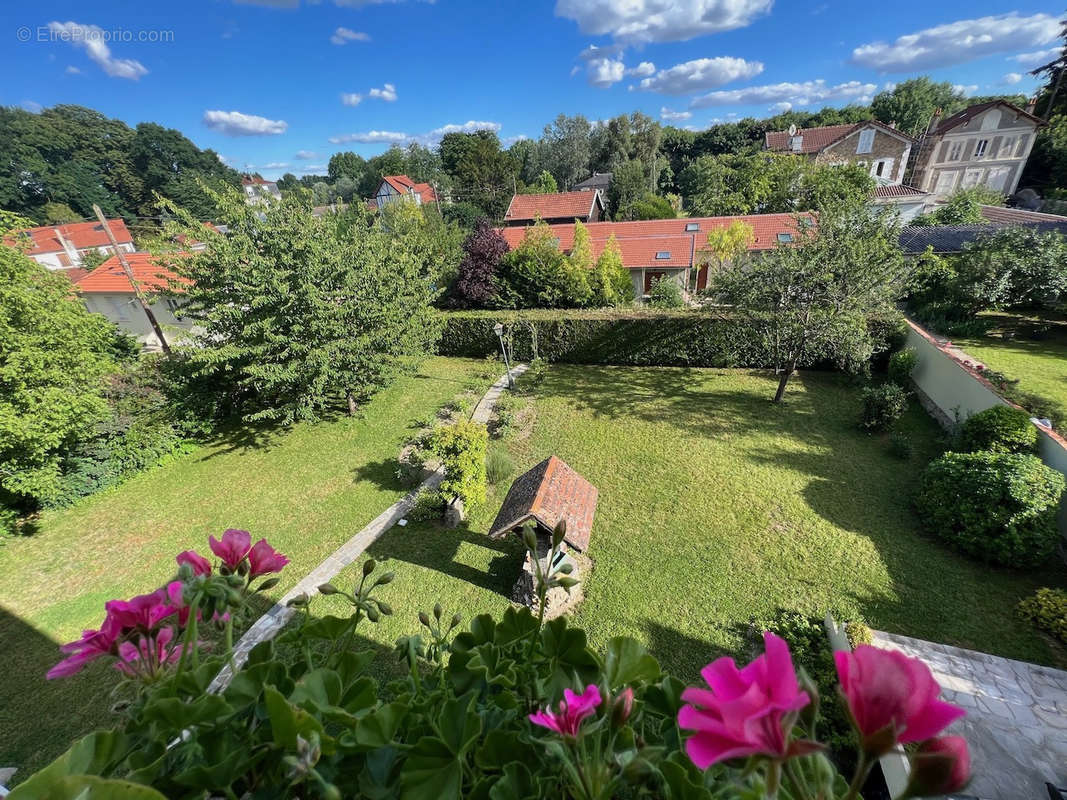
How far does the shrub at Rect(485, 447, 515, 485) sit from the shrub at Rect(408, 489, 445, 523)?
3.98 ft

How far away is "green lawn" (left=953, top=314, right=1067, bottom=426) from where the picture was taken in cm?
830

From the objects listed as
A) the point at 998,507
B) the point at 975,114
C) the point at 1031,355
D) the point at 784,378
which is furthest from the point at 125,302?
the point at 975,114

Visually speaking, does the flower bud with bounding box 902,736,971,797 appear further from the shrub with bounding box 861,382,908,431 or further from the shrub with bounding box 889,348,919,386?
the shrub with bounding box 889,348,919,386

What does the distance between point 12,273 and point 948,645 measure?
553 inches

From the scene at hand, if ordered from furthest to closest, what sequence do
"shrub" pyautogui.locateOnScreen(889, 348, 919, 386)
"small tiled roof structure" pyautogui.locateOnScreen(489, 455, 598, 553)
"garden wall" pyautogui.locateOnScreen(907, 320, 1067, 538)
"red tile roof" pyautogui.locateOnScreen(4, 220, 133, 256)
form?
"red tile roof" pyautogui.locateOnScreen(4, 220, 133, 256), "shrub" pyautogui.locateOnScreen(889, 348, 919, 386), "garden wall" pyautogui.locateOnScreen(907, 320, 1067, 538), "small tiled roof structure" pyautogui.locateOnScreen(489, 455, 598, 553)

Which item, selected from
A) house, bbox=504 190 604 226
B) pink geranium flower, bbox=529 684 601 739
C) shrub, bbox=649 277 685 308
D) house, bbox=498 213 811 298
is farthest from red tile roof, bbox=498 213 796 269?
pink geranium flower, bbox=529 684 601 739

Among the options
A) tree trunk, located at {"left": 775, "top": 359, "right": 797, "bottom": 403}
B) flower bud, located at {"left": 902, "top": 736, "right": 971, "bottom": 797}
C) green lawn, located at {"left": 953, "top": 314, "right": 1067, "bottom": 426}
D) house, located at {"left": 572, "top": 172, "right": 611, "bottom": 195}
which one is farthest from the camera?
house, located at {"left": 572, "top": 172, "right": 611, "bottom": 195}

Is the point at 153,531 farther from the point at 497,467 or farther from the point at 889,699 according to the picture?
the point at 889,699

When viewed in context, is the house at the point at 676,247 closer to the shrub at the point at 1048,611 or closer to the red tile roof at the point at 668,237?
the red tile roof at the point at 668,237

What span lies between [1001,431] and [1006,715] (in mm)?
4442

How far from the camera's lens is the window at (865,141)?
29141 millimetres

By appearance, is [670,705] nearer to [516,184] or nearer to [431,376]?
[431,376]

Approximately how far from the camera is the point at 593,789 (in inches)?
32.3

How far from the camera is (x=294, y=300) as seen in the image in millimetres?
8883
